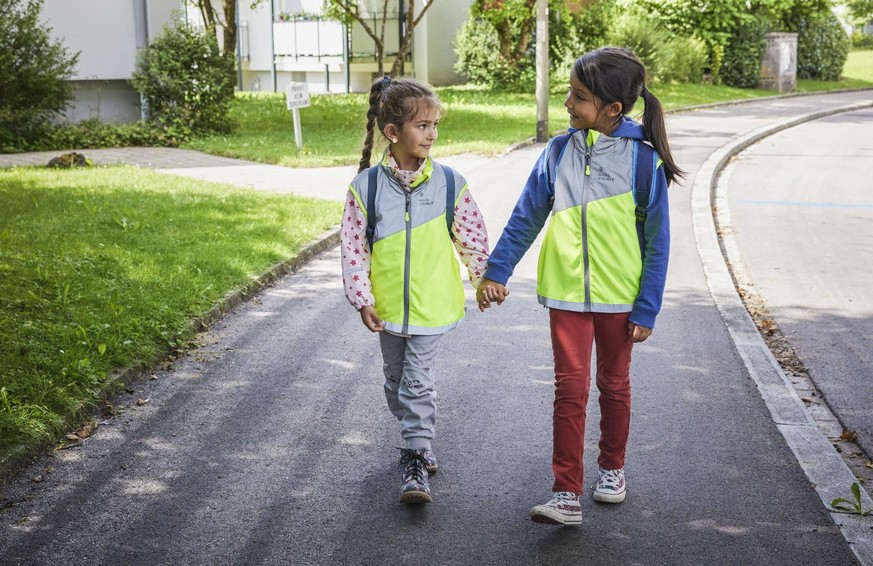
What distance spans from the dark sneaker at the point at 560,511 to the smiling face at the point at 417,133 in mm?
1446

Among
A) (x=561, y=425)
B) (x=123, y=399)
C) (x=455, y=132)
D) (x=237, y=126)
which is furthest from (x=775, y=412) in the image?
(x=237, y=126)

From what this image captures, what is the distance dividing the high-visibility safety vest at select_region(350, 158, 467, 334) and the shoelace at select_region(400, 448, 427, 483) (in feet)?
1.77

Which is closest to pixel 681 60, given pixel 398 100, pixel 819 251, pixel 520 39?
pixel 520 39

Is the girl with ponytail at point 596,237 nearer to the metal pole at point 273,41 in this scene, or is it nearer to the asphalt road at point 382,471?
the asphalt road at point 382,471

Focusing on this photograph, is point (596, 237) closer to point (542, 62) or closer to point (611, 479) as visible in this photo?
point (611, 479)

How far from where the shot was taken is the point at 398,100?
4.12 meters

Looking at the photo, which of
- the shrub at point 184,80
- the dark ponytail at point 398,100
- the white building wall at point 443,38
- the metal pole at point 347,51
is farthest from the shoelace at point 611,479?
the white building wall at point 443,38

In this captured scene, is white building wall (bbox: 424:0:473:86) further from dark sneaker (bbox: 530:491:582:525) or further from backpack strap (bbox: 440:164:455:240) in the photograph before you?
dark sneaker (bbox: 530:491:582:525)

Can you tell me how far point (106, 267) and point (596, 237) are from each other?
5.09 meters

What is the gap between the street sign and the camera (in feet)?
55.5

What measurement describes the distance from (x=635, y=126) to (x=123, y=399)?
10.4 ft

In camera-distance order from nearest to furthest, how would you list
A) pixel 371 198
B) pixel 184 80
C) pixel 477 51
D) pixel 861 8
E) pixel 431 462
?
pixel 371 198 < pixel 431 462 < pixel 184 80 < pixel 477 51 < pixel 861 8

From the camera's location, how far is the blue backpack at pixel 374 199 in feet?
13.8

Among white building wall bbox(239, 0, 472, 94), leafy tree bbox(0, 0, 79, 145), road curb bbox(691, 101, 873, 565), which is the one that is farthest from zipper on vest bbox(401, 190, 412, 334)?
white building wall bbox(239, 0, 472, 94)
